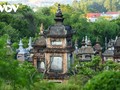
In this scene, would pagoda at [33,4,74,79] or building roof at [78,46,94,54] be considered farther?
building roof at [78,46,94,54]

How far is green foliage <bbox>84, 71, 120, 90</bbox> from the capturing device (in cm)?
3178

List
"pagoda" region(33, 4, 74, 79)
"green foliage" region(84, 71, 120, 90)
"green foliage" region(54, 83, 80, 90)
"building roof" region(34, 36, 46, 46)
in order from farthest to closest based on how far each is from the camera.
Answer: "building roof" region(34, 36, 46, 46)
"pagoda" region(33, 4, 74, 79)
"green foliage" region(54, 83, 80, 90)
"green foliage" region(84, 71, 120, 90)

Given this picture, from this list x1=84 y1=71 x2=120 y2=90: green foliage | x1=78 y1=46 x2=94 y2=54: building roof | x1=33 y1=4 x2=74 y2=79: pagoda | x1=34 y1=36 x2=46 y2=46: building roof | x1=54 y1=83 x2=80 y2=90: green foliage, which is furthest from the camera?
x1=78 y1=46 x2=94 y2=54: building roof

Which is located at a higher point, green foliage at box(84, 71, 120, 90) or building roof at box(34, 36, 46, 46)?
building roof at box(34, 36, 46, 46)

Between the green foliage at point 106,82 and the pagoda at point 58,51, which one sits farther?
the pagoda at point 58,51

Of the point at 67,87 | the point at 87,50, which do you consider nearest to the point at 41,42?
the point at 67,87

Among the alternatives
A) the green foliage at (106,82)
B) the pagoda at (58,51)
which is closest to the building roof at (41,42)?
the pagoda at (58,51)

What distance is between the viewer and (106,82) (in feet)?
105

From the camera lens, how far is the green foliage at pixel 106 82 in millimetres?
31781

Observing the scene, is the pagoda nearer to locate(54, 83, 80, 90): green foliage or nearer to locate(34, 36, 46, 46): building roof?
locate(34, 36, 46, 46): building roof

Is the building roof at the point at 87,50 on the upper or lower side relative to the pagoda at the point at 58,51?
lower

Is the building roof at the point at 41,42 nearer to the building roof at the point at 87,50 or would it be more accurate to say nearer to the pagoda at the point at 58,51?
the pagoda at the point at 58,51

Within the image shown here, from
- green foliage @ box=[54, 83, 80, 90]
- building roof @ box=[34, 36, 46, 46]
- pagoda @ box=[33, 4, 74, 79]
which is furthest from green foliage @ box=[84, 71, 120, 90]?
building roof @ box=[34, 36, 46, 46]

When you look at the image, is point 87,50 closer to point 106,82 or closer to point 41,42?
point 41,42
